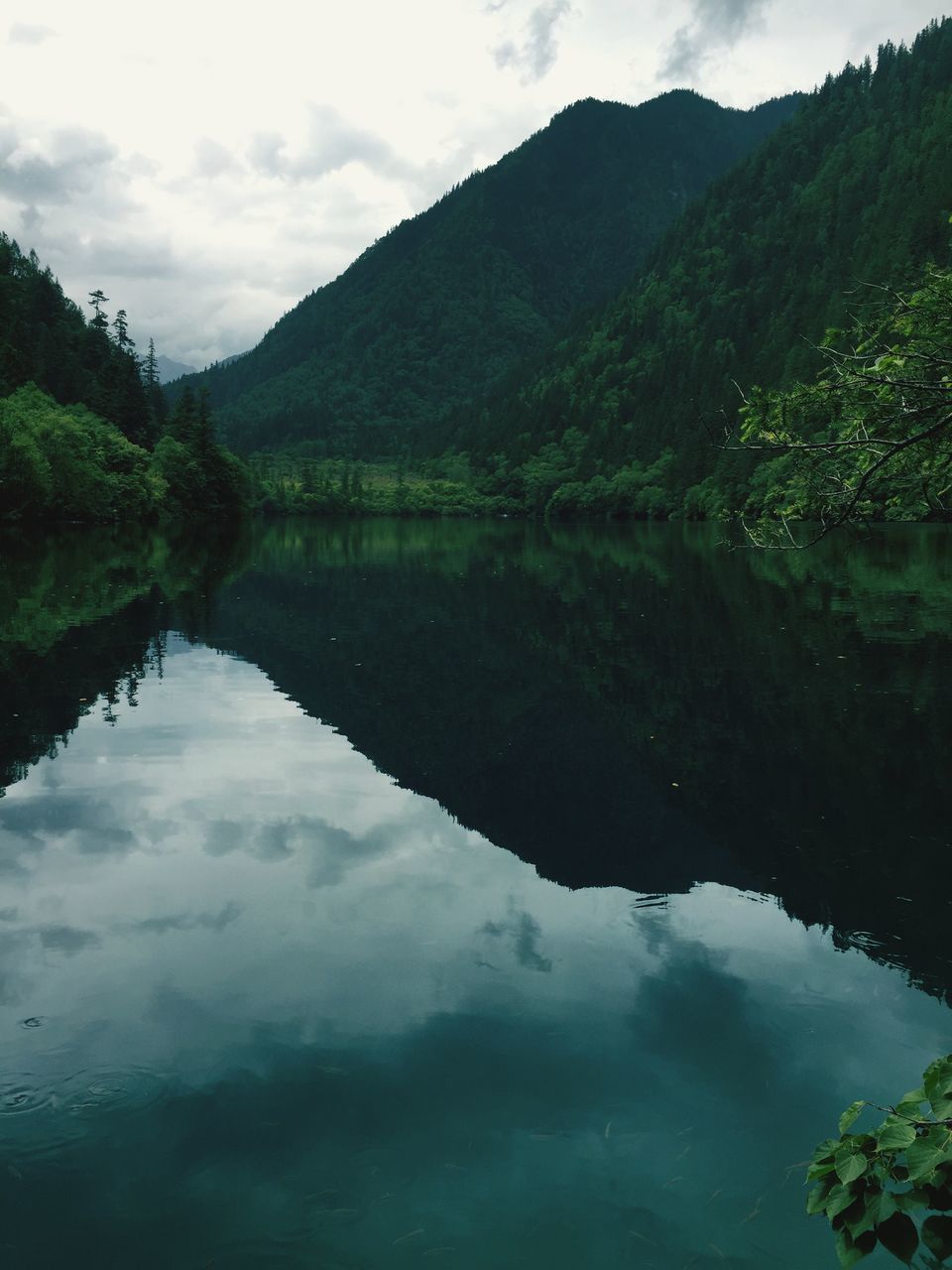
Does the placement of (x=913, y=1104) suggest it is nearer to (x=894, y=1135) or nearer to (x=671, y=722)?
(x=894, y=1135)

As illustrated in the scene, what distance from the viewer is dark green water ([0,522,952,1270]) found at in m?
5.19

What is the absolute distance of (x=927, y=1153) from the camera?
3246mm

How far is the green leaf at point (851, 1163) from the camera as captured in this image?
10.6ft

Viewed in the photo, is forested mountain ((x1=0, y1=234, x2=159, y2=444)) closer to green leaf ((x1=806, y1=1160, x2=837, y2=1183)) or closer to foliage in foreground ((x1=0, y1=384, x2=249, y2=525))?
foliage in foreground ((x1=0, y1=384, x2=249, y2=525))

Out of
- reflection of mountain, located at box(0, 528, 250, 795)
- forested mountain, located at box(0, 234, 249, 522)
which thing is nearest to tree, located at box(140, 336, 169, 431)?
forested mountain, located at box(0, 234, 249, 522)

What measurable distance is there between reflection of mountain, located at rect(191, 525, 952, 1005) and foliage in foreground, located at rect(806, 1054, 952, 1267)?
5.03 m

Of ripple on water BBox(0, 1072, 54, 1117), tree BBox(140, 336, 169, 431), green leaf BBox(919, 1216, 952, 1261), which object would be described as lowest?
ripple on water BBox(0, 1072, 54, 1117)

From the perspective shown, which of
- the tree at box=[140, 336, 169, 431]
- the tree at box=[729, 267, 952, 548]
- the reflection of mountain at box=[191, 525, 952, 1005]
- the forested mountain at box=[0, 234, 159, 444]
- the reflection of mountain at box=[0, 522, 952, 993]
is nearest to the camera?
the tree at box=[729, 267, 952, 548]

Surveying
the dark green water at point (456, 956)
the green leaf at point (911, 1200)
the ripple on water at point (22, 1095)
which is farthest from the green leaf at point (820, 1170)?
the ripple on water at point (22, 1095)

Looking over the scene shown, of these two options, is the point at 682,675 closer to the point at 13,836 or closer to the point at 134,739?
the point at 134,739

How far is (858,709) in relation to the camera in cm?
1717

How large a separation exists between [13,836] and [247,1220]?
7.40m

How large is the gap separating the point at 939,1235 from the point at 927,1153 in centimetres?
29

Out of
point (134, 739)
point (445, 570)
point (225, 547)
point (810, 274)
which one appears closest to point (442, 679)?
point (134, 739)
